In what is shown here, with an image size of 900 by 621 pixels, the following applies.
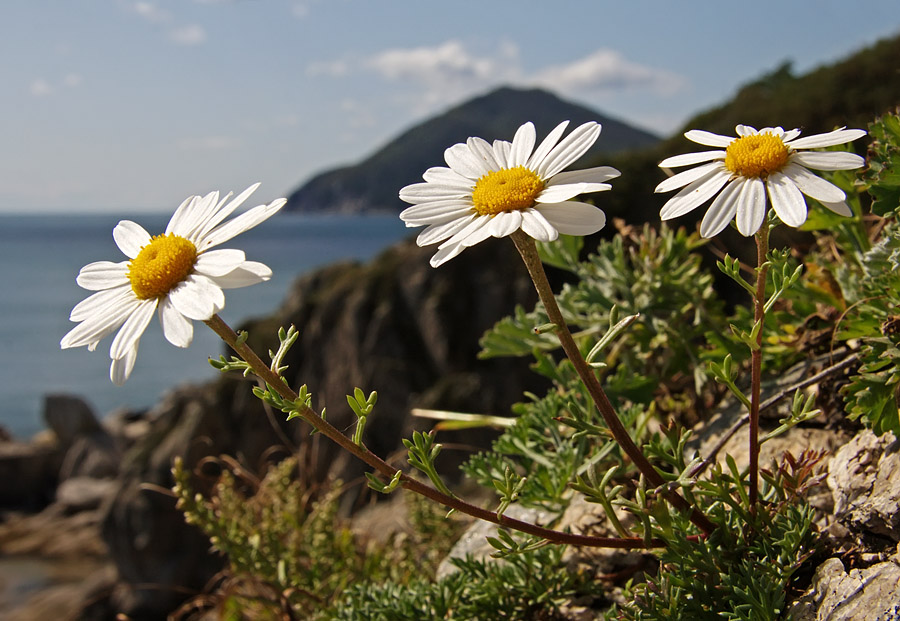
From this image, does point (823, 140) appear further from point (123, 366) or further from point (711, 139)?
point (123, 366)

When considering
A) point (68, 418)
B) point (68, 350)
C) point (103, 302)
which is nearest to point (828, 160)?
point (103, 302)

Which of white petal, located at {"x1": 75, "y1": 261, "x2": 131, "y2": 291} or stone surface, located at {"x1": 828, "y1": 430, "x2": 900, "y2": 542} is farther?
stone surface, located at {"x1": 828, "y1": 430, "x2": 900, "y2": 542}

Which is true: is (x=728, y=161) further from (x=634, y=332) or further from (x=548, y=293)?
(x=634, y=332)

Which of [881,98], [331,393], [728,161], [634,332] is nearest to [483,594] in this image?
[634,332]

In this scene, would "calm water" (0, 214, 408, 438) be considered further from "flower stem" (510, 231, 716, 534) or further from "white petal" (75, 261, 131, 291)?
"flower stem" (510, 231, 716, 534)

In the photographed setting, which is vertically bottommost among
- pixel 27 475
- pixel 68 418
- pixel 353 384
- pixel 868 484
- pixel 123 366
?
pixel 27 475

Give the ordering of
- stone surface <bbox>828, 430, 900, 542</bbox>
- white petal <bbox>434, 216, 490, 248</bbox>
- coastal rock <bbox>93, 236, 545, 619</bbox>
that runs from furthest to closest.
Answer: coastal rock <bbox>93, 236, 545, 619</bbox> → stone surface <bbox>828, 430, 900, 542</bbox> → white petal <bbox>434, 216, 490, 248</bbox>

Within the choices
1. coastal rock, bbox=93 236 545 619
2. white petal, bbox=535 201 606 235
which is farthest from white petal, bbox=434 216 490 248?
coastal rock, bbox=93 236 545 619
